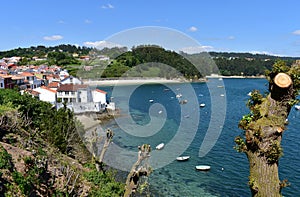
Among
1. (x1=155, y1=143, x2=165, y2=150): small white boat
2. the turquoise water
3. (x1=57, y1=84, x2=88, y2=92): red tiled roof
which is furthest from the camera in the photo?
(x1=57, y1=84, x2=88, y2=92): red tiled roof

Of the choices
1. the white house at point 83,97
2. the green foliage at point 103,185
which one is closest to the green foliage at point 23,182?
the green foliage at point 103,185

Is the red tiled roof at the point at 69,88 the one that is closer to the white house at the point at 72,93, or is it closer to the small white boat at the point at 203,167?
the white house at the point at 72,93

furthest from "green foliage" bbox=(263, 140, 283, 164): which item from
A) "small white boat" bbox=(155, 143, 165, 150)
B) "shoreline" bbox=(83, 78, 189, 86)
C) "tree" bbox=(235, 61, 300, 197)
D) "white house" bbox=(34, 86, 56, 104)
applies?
"shoreline" bbox=(83, 78, 189, 86)

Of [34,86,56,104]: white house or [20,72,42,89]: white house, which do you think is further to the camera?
[20,72,42,89]: white house

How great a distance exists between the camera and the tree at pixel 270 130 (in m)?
3.86

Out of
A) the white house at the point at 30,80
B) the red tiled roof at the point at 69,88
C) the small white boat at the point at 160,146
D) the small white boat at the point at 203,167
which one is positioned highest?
the white house at the point at 30,80

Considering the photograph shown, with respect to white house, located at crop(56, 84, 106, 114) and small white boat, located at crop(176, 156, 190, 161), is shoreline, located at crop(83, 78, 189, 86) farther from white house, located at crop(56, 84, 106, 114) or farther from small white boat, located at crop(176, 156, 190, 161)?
small white boat, located at crop(176, 156, 190, 161)

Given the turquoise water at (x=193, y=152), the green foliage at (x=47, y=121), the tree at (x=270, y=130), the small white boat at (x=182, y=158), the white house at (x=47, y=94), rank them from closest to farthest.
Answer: the tree at (x=270, y=130), the green foliage at (x=47, y=121), the turquoise water at (x=193, y=152), the small white boat at (x=182, y=158), the white house at (x=47, y=94)

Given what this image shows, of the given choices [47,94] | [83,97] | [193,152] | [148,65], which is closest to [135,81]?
[148,65]

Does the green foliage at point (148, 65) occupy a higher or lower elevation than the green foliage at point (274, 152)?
higher

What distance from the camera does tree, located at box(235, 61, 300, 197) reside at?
3859 mm

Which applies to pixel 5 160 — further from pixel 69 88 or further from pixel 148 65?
pixel 148 65

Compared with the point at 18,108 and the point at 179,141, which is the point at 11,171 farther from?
the point at 179,141

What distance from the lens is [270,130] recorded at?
155 inches
